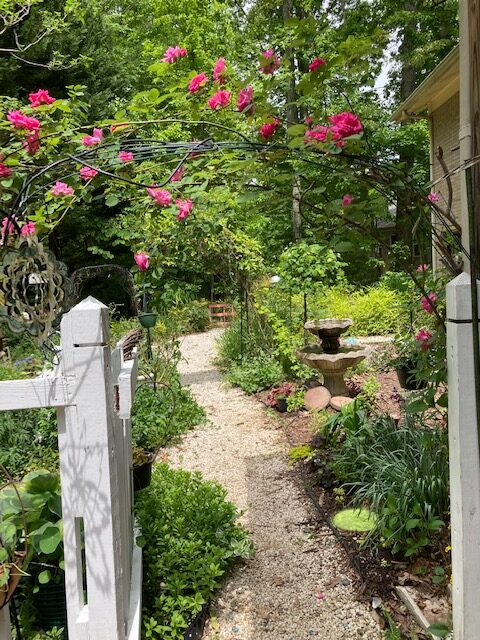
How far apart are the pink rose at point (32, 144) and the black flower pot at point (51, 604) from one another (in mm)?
1831

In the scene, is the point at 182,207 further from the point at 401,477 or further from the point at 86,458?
the point at 401,477

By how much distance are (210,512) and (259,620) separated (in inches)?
25.3

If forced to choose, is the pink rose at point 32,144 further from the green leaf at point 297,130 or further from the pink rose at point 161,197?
the green leaf at point 297,130

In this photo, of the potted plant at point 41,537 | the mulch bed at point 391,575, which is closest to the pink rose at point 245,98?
the potted plant at point 41,537

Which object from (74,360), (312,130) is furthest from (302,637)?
(312,130)

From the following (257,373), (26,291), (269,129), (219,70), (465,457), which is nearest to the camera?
(465,457)

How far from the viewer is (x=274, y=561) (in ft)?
9.68

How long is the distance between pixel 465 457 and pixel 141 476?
235 cm

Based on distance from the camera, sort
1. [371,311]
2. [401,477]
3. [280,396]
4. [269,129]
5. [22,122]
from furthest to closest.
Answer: [371,311] → [280,396] → [401,477] → [22,122] → [269,129]

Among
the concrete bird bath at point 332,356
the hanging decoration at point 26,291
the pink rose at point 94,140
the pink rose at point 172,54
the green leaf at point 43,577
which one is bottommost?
the green leaf at point 43,577

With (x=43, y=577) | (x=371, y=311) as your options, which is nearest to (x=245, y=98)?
(x=43, y=577)

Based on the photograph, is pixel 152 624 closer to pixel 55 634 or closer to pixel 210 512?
pixel 55 634

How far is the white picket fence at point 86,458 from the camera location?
147cm

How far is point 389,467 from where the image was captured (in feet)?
9.80
